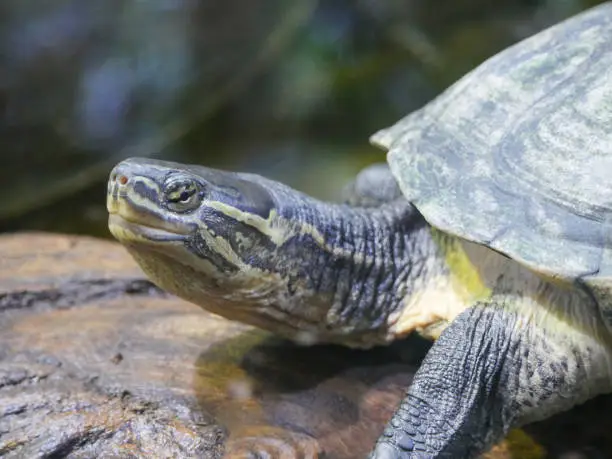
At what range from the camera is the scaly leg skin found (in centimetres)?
215

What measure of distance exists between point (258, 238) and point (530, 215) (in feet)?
2.29

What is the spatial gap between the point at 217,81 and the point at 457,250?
11.6 feet

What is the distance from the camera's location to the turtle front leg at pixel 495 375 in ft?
5.04

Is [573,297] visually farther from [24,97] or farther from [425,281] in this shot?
[24,97]

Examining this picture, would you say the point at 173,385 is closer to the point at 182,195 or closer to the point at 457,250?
the point at 182,195

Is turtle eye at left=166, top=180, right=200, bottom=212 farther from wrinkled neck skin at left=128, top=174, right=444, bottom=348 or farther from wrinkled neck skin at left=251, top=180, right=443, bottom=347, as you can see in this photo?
wrinkled neck skin at left=251, top=180, right=443, bottom=347

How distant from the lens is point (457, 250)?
1.84 m

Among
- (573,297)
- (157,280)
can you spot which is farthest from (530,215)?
(157,280)

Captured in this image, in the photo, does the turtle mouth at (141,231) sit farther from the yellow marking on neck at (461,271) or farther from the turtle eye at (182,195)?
the yellow marking on neck at (461,271)

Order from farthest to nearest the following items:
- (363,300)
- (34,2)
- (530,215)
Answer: (34,2), (363,300), (530,215)

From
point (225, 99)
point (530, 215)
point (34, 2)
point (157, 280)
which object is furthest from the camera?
point (225, 99)

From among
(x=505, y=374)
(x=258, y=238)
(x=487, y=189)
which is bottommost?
(x=505, y=374)

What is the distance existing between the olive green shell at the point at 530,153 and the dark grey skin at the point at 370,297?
159 mm

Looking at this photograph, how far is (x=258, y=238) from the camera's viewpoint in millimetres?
1658
